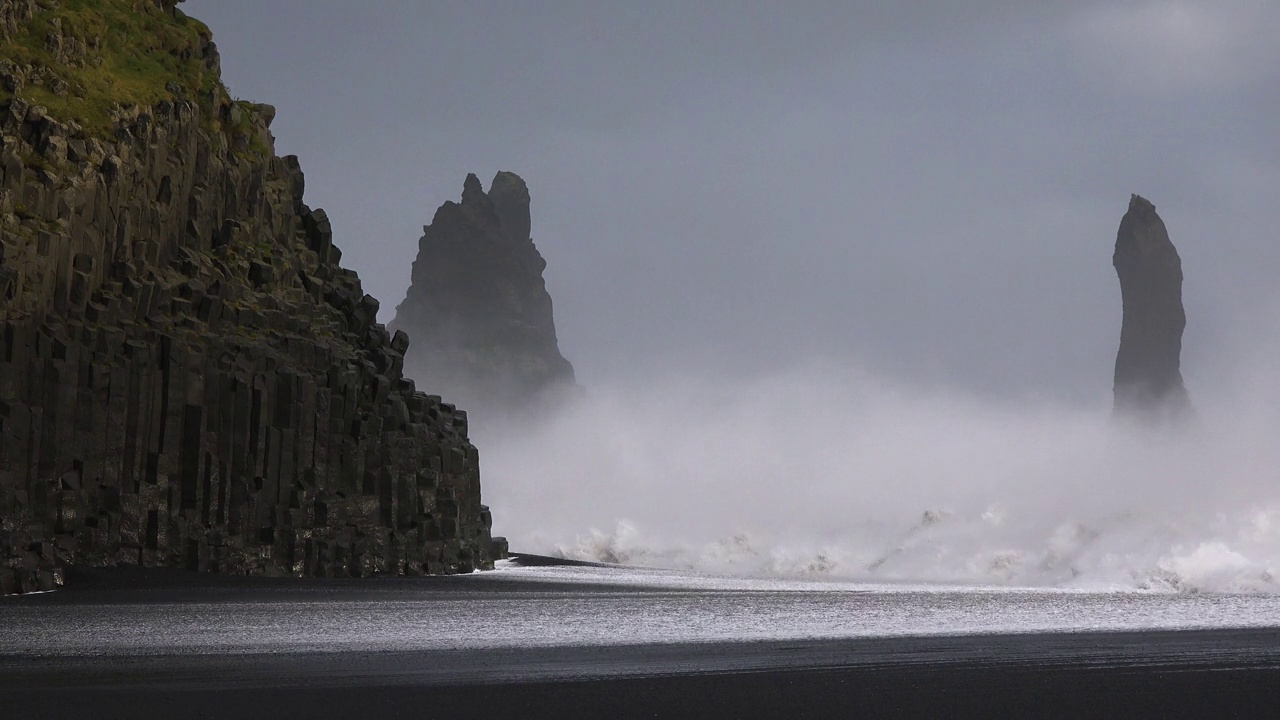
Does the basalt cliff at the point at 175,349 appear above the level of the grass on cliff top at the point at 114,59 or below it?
below

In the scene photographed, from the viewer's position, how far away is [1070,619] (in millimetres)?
49469

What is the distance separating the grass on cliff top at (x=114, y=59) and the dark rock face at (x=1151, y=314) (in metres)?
113

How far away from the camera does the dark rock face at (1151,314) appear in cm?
16675

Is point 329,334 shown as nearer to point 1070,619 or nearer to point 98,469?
point 98,469

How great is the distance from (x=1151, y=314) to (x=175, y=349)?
12985cm

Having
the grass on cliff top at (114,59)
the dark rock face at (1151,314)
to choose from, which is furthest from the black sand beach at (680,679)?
the dark rock face at (1151,314)

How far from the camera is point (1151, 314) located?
169 meters

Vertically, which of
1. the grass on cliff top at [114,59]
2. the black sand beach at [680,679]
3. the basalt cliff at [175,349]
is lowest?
the black sand beach at [680,679]

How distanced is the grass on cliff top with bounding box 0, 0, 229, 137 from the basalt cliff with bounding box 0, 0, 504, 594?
6.4 inches

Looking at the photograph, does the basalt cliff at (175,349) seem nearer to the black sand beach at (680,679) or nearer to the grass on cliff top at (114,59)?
the grass on cliff top at (114,59)

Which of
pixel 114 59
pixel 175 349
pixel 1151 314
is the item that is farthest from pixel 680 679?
pixel 1151 314

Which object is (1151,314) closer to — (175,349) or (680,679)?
(175,349)

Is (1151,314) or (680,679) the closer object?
(680,679)

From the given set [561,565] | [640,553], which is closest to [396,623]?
[561,565]
